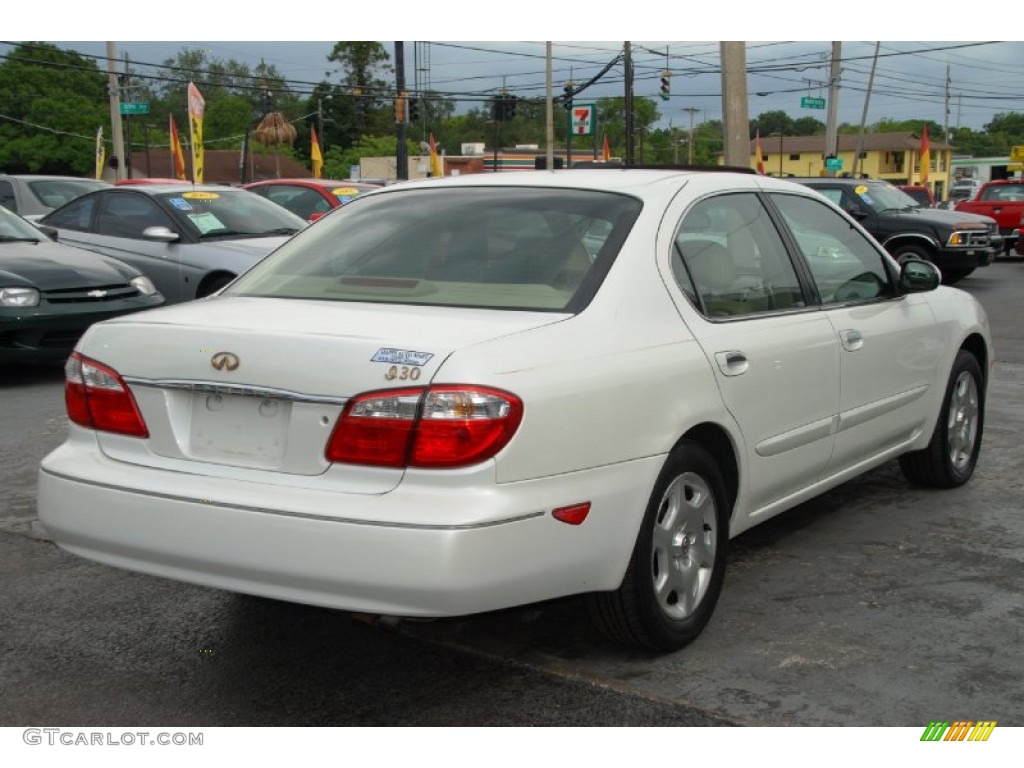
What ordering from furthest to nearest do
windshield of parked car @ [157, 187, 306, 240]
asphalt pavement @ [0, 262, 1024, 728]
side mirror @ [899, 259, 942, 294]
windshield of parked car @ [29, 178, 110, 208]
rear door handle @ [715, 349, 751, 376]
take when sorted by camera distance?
1. windshield of parked car @ [29, 178, 110, 208]
2. windshield of parked car @ [157, 187, 306, 240]
3. side mirror @ [899, 259, 942, 294]
4. rear door handle @ [715, 349, 751, 376]
5. asphalt pavement @ [0, 262, 1024, 728]

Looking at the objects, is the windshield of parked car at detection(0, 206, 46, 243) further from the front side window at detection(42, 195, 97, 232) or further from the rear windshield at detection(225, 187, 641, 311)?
the rear windshield at detection(225, 187, 641, 311)

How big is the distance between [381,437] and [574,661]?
1.11 meters

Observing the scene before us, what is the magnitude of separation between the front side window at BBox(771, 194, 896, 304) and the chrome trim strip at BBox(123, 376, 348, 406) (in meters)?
2.40

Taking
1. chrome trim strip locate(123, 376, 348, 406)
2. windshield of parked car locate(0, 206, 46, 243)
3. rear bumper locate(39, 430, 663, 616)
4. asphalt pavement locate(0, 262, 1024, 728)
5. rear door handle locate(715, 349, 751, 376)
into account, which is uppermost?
windshield of parked car locate(0, 206, 46, 243)

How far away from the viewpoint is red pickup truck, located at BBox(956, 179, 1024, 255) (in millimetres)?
24250

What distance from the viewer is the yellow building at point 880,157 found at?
11362cm

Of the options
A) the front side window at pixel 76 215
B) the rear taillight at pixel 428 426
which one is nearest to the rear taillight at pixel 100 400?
the rear taillight at pixel 428 426

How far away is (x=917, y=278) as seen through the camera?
532 centimetres

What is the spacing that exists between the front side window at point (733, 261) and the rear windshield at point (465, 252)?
0.29 metres

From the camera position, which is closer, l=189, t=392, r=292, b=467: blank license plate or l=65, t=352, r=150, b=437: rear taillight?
l=189, t=392, r=292, b=467: blank license plate

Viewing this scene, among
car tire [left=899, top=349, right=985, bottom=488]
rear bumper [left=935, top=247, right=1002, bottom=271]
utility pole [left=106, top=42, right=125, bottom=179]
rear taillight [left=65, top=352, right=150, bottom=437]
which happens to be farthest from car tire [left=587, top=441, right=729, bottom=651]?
utility pole [left=106, top=42, right=125, bottom=179]

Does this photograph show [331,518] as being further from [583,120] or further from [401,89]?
[583,120]

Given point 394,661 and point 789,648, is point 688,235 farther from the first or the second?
point 394,661

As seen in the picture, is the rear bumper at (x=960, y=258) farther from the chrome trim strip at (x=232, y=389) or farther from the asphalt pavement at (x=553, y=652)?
the chrome trim strip at (x=232, y=389)
